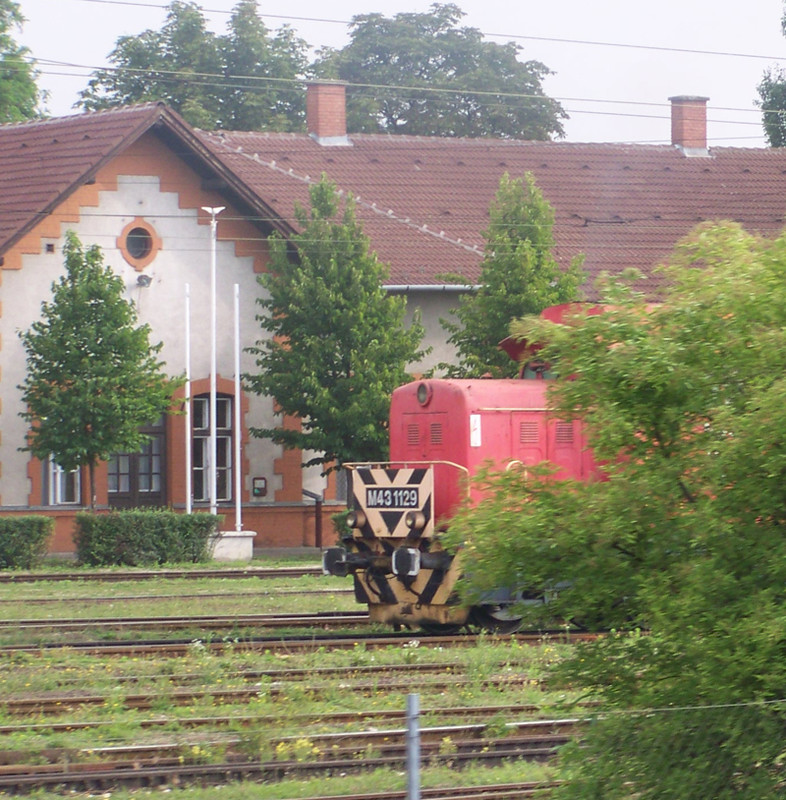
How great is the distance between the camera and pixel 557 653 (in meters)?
13.4

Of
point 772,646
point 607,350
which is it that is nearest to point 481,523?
point 607,350

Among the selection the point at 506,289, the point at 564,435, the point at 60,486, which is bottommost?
the point at 60,486

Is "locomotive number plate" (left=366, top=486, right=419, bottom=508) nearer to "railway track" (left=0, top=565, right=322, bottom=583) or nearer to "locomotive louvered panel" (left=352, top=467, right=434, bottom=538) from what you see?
"locomotive louvered panel" (left=352, top=467, right=434, bottom=538)

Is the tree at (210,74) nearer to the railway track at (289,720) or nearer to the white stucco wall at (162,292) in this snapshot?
the white stucco wall at (162,292)

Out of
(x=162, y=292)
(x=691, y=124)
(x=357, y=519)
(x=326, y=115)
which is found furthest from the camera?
(x=691, y=124)

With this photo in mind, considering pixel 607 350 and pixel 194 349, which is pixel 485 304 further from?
pixel 607 350

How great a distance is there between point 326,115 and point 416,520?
24.6 meters

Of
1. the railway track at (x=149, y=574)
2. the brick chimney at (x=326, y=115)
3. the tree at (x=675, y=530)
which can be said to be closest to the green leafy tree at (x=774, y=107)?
the brick chimney at (x=326, y=115)

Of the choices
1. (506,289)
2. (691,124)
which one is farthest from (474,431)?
(691,124)

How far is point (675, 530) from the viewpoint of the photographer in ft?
20.6

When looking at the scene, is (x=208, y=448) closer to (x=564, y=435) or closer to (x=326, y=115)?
(x=326, y=115)

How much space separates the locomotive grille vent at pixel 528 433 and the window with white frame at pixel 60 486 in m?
16.4

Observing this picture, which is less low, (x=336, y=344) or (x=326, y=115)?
(x=326, y=115)

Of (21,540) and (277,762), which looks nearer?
(277,762)
